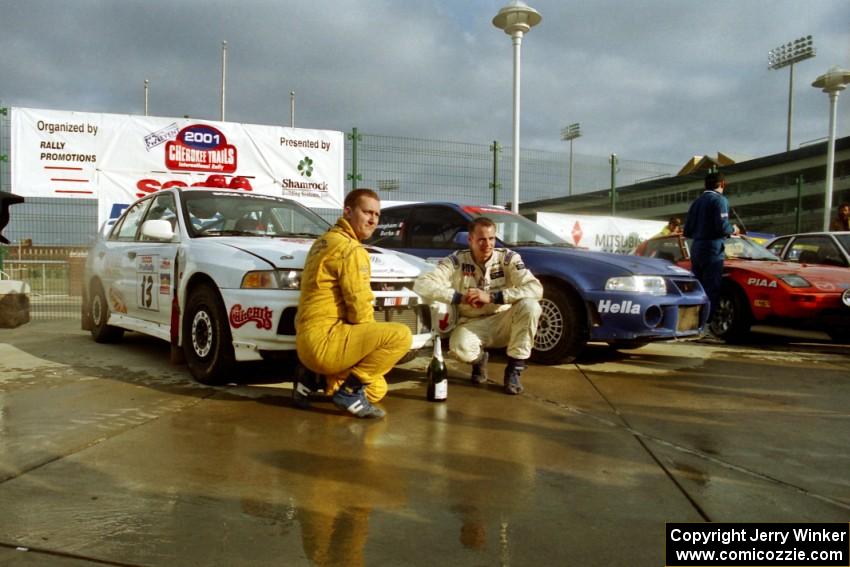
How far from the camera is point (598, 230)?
12.7m

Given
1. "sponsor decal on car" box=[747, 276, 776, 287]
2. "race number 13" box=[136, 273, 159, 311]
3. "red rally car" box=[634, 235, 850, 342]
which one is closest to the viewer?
"race number 13" box=[136, 273, 159, 311]

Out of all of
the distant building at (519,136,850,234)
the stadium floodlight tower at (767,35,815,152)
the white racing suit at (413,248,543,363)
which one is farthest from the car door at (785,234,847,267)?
the stadium floodlight tower at (767,35,815,152)

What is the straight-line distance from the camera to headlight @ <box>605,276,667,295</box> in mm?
4898

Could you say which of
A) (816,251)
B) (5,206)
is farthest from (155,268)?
(816,251)

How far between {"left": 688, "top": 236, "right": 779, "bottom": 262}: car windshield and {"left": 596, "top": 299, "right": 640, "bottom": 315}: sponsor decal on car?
11.2 ft

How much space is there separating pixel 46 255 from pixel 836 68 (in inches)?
735

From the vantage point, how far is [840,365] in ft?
18.0

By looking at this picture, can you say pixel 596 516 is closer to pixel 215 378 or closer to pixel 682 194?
pixel 215 378

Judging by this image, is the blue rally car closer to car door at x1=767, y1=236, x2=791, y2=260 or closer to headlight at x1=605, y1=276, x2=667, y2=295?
headlight at x1=605, y1=276, x2=667, y2=295

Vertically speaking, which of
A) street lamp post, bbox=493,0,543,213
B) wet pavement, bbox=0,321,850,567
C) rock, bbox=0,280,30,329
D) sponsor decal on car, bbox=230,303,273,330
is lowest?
wet pavement, bbox=0,321,850,567

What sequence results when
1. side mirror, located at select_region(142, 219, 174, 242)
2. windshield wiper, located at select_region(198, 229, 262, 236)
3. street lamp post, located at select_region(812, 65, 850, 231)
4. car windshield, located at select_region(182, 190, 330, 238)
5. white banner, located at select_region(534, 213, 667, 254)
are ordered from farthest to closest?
street lamp post, located at select_region(812, 65, 850, 231)
white banner, located at select_region(534, 213, 667, 254)
car windshield, located at select_region(182, 190, 330, 238)
windshield wiper, located at select_region(198, 229, 262, 236)
side mirror, located at select_region(142, 219, 174, 242)

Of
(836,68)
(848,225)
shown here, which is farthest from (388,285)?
(836,68)

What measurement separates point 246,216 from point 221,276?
1160 millimetres

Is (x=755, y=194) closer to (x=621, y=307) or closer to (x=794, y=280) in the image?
(x=794, y=280)
